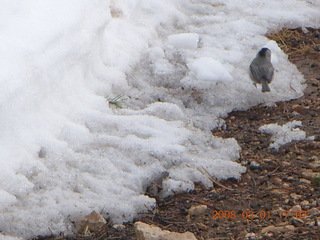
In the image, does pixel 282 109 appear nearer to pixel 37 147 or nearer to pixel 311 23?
pixel 311 23

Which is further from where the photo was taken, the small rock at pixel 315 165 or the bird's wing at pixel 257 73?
the bird's wing at pixel 257 73

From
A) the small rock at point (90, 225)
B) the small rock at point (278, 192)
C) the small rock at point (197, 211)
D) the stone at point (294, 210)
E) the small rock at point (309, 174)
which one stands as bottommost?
the small rock at point (309, 174)

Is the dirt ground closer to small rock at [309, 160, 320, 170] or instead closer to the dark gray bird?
small rock at [309, 160, 320, 170]

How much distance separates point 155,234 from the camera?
11.4 feet

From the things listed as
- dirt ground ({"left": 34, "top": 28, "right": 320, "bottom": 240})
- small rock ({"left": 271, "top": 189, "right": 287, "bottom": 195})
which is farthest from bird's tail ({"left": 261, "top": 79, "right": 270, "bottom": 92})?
small rock ({"left": 271, "top": 189, "right": 287, "bottom": 195})

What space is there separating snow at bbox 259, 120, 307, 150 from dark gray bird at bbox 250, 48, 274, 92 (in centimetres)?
52

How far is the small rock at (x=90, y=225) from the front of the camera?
12.5 ft

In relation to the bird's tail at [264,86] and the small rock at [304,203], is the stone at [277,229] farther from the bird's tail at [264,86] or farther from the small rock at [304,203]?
the bird's tail at [264,86]

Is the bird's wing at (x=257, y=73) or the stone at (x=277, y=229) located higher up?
the stone at (x=277, y=229)

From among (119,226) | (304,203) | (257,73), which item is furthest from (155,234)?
(257,73)

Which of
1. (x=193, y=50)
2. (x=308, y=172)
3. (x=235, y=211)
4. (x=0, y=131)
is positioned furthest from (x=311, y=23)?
(x=0, y=131)

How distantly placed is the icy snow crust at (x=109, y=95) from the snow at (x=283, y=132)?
334 mm

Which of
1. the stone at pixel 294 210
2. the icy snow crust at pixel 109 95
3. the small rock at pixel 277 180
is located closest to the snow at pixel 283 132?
the icy snow crust at pixel 109 95

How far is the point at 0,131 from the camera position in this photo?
13.8 ft
